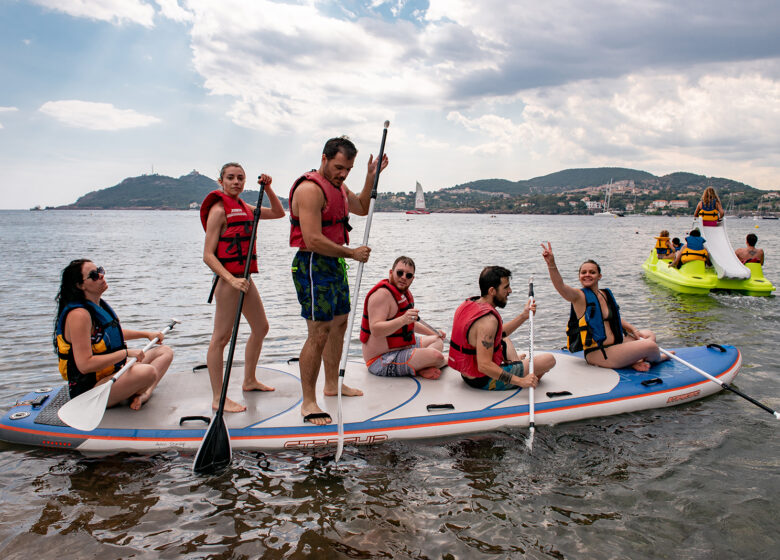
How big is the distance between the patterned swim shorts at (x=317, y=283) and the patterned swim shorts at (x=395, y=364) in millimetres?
1407

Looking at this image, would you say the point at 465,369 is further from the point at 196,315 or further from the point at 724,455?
the point at 196,315

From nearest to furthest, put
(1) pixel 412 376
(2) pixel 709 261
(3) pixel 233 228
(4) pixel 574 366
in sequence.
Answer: (3) pixel 233 228 < (1) pixel 412 376 < (4) pixel 574 366 < (2) pixel 709 261

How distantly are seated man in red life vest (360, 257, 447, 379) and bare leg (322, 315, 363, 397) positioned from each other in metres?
0.58

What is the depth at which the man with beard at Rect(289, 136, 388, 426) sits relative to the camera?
445 centimetres

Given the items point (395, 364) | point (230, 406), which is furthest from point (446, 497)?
point (230, 406)

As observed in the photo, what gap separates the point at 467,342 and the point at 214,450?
266 cm

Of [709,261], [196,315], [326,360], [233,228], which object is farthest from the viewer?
[709,261]

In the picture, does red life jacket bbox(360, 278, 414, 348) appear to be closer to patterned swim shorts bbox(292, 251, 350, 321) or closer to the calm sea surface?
patterned swim shorts bbox(292, 251, 350, 321)

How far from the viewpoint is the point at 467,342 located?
17.5ft

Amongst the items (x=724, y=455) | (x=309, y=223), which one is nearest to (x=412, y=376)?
(x=309, y=223)

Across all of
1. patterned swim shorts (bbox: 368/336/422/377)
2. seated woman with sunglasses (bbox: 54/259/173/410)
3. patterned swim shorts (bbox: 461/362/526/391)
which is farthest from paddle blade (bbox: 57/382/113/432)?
patterned swim shorts (bbox: 461/362/526/391)

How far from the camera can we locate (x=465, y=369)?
215 inches

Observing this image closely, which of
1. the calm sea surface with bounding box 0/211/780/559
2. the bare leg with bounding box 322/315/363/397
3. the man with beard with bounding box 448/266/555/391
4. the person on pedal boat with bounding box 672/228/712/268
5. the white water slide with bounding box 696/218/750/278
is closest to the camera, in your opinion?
the calm sea surface with bounding box 0/211/780/559

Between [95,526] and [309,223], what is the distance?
287 cm
